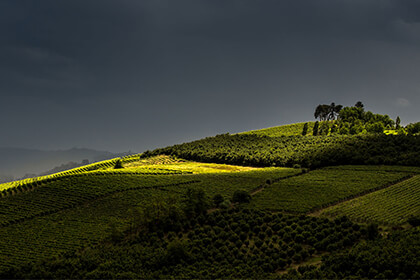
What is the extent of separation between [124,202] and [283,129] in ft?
440

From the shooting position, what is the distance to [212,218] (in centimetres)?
7194

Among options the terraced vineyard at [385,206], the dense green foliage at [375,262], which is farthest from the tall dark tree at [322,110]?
the dense green foliage at [375,262]

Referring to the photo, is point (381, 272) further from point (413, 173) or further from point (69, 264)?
point (413, 173)

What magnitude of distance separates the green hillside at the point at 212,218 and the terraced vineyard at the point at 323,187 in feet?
0.88

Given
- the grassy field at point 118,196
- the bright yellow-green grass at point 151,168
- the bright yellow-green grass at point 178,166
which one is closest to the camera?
the grassy field at point 118,196

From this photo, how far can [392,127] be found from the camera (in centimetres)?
17575

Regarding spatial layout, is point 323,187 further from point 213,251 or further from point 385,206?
point 213,251

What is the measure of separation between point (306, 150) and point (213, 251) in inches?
3081

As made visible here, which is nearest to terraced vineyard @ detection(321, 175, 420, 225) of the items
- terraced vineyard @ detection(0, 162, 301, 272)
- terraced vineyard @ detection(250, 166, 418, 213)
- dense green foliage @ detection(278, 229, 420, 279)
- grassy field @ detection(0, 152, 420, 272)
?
grassy field @ detection(0, 152, 420, 272)

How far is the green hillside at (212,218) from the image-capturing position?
182 ft

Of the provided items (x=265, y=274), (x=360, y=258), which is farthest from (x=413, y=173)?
(x=265, y=274)

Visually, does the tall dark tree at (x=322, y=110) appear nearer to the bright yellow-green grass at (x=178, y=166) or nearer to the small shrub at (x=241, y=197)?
the bright yellow-green grass at (x=178, y=166)

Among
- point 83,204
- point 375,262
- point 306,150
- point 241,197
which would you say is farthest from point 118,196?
point 306,150

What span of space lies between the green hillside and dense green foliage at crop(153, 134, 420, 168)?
72 cm
